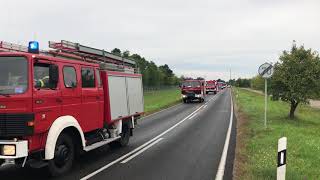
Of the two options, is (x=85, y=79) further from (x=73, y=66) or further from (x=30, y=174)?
(x=30, y=174)

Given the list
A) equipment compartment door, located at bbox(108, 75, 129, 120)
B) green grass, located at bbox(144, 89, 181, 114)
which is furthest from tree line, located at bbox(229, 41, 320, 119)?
equipment compartment door, located at bbox(108, 75, 129, 120)

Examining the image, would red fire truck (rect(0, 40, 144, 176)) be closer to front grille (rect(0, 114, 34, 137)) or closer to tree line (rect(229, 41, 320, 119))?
front grille (rect(0, 114, 34, 137))

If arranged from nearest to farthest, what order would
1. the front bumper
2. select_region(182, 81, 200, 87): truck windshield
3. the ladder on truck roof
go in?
the front bumper → the ladder on truck roof → select_region(182, 81, 200, 87): truck windshield

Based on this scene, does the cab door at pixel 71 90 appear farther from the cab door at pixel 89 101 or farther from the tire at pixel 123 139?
the tire at pixel 123 139

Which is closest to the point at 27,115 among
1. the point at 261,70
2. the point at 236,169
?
the point at 236,169

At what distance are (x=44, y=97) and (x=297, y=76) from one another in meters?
18.8

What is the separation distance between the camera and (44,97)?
9.51 meters

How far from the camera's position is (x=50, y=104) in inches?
384

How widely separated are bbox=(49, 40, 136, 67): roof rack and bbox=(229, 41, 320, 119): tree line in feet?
43.1

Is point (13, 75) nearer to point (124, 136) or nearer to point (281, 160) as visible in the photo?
point (281, 160)

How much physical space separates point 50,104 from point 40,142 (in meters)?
0.81

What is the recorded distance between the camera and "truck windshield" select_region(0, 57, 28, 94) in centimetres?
911

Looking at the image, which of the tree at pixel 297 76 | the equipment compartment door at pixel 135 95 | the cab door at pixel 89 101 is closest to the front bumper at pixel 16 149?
the cab door at pixel 89 101

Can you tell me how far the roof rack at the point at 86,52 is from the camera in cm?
1152
